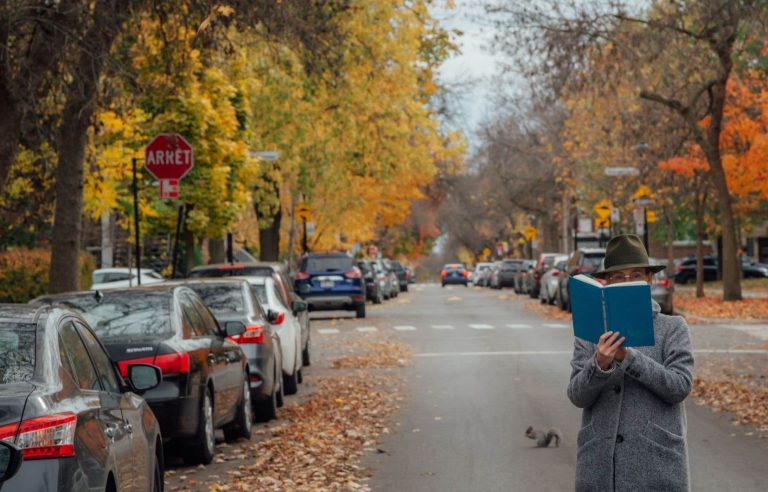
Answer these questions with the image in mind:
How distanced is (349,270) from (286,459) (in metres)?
24.7

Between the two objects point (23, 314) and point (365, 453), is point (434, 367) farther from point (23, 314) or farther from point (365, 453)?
point (23, 314)

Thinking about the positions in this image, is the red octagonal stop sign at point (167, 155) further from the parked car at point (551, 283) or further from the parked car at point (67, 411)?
the parked car at point (551, 283)

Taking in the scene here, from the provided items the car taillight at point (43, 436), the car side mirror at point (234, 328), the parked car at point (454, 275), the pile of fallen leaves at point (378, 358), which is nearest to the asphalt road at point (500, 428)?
the pile of fallen leaves at point (378, 358)

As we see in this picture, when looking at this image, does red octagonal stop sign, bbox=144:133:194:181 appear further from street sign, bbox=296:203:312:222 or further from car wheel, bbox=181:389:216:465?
street sign, bbox=296:203:312:222

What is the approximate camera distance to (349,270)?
3641 centimetres

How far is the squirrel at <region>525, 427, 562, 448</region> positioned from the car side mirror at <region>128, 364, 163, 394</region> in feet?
18.4

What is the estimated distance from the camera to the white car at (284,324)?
16641 mm

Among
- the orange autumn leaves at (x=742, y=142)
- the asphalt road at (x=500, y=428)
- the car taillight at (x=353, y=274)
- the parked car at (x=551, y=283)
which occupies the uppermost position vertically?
the orange autumn leaves at (x=742, y=142)

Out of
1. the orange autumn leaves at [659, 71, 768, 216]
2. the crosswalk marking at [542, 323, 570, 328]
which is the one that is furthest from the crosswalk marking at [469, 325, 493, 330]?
the orange autumn leaves at [659, 71, 768, 216]

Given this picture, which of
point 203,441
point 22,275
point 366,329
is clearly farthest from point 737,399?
point 366,329

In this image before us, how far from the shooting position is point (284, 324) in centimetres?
1702

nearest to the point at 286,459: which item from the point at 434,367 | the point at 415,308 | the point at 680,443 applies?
the point at 680,443

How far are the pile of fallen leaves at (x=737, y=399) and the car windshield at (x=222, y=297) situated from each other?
5246mm

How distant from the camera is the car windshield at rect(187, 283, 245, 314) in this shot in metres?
15.1
